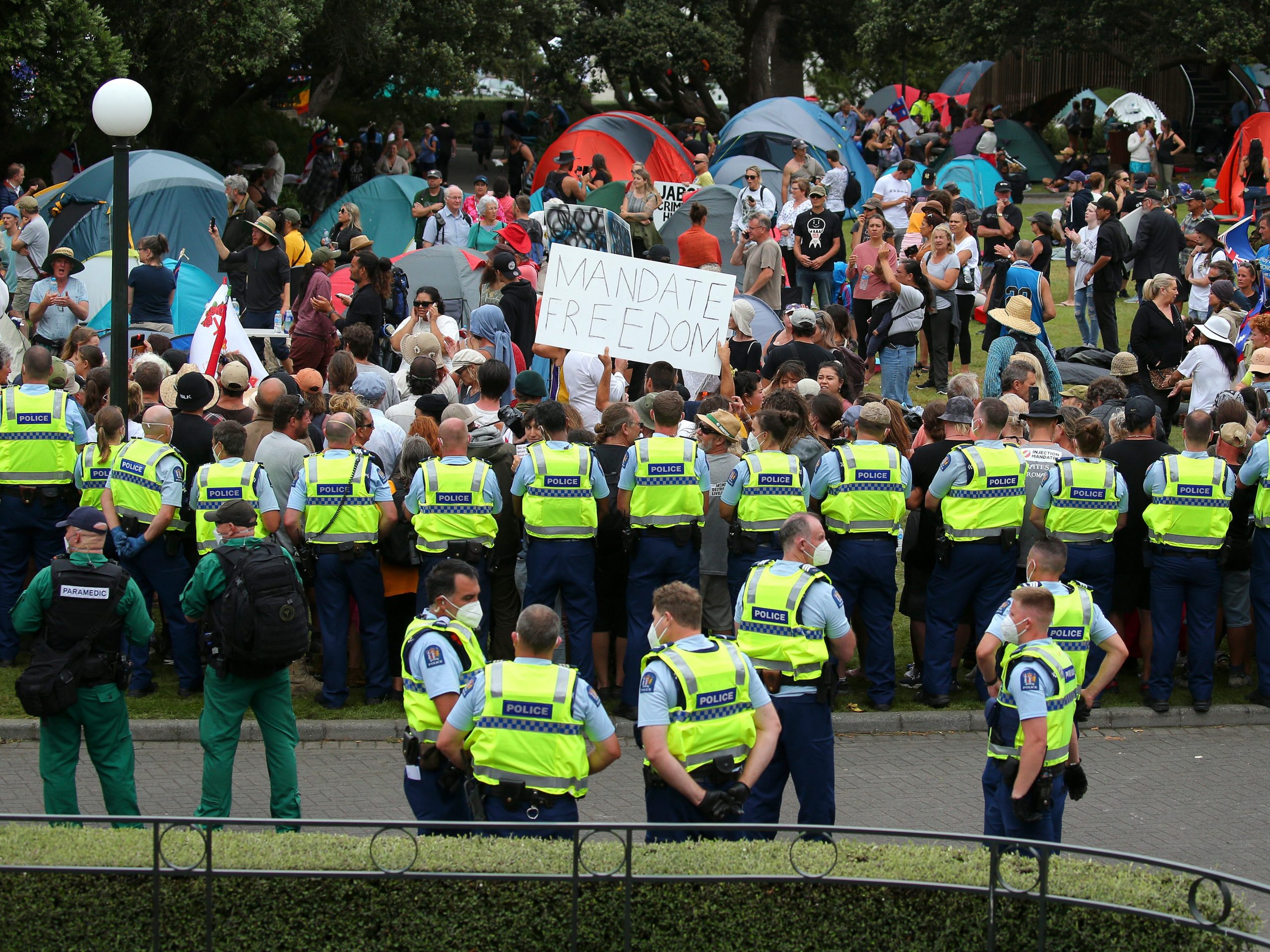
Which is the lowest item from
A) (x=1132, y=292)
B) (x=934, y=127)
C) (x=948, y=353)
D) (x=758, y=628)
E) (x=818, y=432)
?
(x=758, y=628)

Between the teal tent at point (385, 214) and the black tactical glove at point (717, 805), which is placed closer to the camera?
the black tactical glove at point (717, 805)

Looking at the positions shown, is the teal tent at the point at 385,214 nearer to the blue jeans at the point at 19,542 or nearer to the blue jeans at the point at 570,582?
the blue jeans at the point at 19,542

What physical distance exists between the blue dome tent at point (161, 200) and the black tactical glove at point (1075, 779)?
1671cm

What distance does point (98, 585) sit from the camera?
23.5 feet

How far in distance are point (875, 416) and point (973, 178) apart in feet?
60.2

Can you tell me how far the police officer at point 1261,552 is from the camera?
927 cm

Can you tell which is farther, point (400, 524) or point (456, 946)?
point (400, 524)

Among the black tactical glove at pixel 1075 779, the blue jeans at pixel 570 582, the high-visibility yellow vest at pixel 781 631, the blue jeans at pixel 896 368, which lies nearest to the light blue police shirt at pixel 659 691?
the high-visibility yellow vest at pixel 781 631

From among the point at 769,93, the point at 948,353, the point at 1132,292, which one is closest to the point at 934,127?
the point at 769,93

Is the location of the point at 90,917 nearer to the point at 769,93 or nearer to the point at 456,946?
the point at 456,946

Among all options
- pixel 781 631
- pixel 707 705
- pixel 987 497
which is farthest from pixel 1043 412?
pixel 707 705

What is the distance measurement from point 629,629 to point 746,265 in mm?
6496

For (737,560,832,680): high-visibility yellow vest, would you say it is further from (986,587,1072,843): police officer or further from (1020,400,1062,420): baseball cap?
(1020,400,1062,420): baseball cap

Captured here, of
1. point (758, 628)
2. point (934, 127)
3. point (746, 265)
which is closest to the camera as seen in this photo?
point (758, 628)
